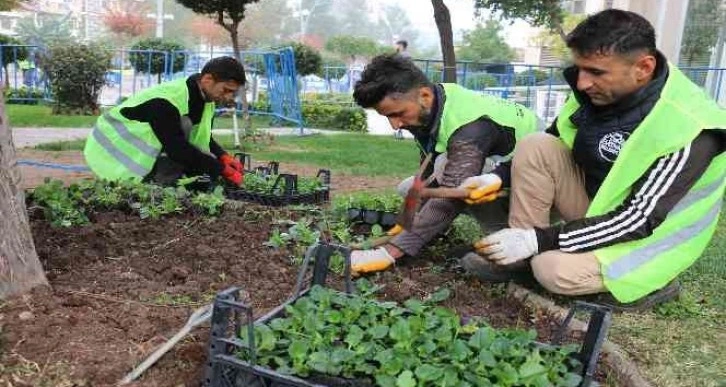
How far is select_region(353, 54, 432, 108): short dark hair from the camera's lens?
2.63m

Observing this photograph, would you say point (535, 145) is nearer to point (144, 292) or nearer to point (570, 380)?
point (570, 380)

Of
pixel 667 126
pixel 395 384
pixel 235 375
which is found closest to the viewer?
pixel 395 384

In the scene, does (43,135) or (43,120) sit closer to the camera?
(43,135)

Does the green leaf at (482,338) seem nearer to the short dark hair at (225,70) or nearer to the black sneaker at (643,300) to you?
the black sneaker at (643,300)

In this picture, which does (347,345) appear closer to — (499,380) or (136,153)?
(499,380)

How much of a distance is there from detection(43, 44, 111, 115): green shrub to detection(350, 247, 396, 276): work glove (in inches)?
398

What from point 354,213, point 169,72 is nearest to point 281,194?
point 354,213

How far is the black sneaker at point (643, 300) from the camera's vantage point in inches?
102

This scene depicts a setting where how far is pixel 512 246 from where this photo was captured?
2.46 metres

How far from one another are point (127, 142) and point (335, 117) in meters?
9.08

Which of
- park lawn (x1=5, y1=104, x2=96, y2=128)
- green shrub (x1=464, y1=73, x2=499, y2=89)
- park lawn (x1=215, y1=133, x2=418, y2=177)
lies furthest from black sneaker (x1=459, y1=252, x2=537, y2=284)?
green shrub (x1=464, y1=73, x2=499, y2=89)

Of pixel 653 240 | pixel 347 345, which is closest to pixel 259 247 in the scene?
pixel 347 345

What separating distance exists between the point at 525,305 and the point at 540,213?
0.37m

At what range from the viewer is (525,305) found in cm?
255
